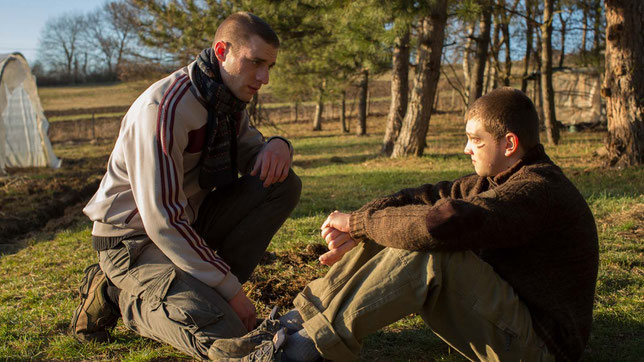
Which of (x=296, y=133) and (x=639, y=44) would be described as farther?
(x=296, y=133)

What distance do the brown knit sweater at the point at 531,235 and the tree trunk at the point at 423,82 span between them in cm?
889

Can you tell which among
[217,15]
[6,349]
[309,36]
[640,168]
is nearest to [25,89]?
[217,15]

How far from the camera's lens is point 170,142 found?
Answer: 8.47 feet

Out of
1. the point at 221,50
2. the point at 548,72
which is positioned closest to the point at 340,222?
the point at 221,50

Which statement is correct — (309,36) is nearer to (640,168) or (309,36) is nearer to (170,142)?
(640,168)

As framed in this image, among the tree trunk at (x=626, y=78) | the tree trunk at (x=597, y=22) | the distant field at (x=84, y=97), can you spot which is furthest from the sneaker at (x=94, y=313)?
the distant field at (x=84, y=97)

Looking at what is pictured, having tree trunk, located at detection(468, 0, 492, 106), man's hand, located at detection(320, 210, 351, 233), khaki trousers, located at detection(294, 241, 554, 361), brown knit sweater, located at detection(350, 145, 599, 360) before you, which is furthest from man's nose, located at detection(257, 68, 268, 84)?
tree trunk, located at detection(468, 0, 492, 106)

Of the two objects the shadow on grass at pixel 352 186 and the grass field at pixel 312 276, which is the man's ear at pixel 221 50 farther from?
the shadow on grass at pixel 352 186

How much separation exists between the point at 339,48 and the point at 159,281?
13.2 m

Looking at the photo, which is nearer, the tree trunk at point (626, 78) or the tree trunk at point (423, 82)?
the tree trunk at point (626, 78)

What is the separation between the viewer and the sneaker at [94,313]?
2871 millimetres

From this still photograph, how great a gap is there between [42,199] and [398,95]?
8.24 meters

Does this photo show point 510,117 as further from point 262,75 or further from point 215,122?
point 215,122

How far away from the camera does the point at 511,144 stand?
230 cm
